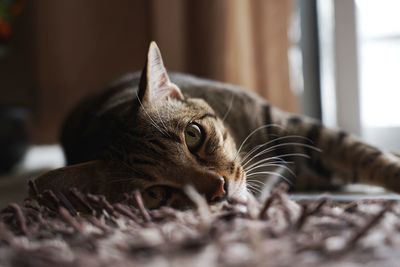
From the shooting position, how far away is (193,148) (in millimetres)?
1021

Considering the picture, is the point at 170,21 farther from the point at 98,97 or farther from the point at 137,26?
the point at 98,97

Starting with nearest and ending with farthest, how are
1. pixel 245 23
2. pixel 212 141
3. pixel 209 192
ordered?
pixel 209 192
pixel 212 141
pixel 245 23

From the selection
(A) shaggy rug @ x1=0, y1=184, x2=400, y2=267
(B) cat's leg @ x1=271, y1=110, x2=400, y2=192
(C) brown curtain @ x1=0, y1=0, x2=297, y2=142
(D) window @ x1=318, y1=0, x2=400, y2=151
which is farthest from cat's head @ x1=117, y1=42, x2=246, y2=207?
(D) window @ x1=318, y1=0, x2=400, y2=151

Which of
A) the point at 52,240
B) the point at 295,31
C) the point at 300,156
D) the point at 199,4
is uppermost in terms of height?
the point at 199,4

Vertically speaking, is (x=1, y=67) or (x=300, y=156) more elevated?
(x=1, y=67)

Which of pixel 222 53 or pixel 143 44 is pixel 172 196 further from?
pixel 143 44

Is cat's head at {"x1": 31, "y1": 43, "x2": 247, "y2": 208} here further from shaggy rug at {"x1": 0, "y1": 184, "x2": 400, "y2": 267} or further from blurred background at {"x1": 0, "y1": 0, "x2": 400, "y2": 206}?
blurred background at {"x1": 0, "y1": 0, "x2": 400, "y2": 206}

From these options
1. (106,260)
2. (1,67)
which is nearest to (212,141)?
(106,260)

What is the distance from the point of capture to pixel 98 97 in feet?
5.32

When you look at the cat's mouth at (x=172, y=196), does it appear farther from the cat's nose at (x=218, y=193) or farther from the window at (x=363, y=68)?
the window at (x=363, y=68)

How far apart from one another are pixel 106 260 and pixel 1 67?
248 cm

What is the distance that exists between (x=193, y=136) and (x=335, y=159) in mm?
429

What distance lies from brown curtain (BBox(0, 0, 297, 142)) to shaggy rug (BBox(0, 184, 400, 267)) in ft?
3.59

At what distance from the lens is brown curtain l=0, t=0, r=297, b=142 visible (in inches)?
72.6
